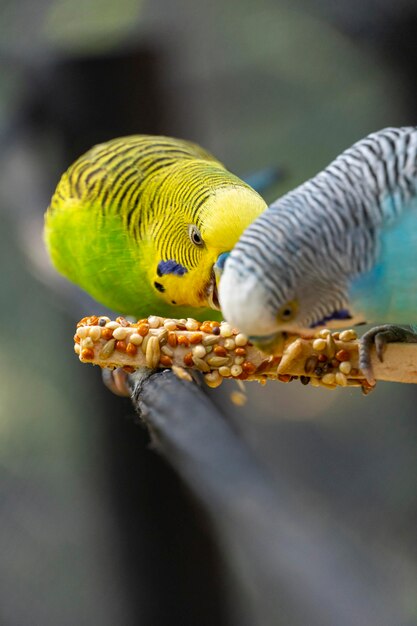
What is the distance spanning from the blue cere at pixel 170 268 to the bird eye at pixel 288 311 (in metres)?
0.40

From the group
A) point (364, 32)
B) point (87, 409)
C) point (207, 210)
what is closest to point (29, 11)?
point (364, 32)

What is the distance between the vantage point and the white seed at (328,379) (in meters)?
0.99

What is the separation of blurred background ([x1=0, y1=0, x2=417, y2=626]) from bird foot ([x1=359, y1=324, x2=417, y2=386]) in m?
0.82

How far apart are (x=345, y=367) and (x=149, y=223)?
0.49 meters

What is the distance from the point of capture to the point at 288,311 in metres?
0.80

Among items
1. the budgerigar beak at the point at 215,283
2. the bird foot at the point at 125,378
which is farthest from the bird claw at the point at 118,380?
the budgerigar beak at the point at 215,283

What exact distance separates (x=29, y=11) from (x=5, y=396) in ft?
5.43

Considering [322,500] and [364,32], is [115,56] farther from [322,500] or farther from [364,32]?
[322,500]

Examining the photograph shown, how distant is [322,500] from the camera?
9.44 feet

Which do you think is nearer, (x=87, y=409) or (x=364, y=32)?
(x=364, y=32)

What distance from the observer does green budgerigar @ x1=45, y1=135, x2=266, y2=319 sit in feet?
3.60

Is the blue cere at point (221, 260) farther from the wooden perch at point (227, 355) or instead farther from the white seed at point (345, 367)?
the white seed at point (345, 367)

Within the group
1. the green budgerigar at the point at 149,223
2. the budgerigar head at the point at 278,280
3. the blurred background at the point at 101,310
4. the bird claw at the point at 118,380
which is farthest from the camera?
the blurred background at the point at 101,310

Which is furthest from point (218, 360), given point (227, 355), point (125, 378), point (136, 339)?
point (125, 378)
